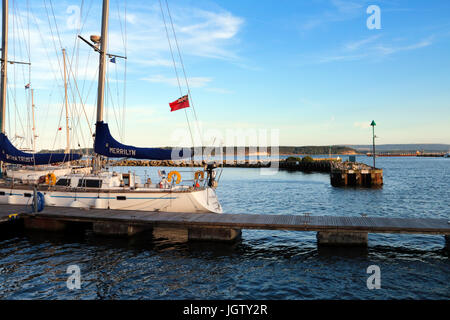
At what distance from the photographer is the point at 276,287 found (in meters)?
13.8

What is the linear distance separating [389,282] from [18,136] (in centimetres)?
4877

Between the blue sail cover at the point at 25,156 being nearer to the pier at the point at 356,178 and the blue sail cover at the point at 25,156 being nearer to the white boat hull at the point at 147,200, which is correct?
the white boat hull at the point at 147,200

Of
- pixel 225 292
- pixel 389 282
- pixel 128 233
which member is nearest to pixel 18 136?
pixel 128 233

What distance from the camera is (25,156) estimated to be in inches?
1037

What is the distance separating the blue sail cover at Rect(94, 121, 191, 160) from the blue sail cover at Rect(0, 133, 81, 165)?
525 centimetres

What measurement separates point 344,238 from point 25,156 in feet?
77.4

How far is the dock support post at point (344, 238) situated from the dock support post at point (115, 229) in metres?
10.9

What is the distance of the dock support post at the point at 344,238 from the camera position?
18.2m

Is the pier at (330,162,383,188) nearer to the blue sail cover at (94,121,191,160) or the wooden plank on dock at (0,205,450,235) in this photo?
the wooden plank on dock at (0,205,450,235)

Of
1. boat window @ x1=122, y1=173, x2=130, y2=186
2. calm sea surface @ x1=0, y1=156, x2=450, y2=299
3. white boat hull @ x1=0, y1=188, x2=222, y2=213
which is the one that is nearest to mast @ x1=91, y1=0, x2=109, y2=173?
boat window @ x1=122, y1=173, x2=130, y2=186

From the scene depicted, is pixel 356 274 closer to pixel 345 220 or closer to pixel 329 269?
pixel 329 269

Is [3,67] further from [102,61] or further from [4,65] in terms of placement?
[102,61]

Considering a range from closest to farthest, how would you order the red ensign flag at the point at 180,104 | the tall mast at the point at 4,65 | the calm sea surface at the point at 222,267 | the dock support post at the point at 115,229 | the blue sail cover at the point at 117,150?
the calm sea surface at the point at 222,267, the dock support post at the point at 115,229, the red ensign flag at the point at 180,104, the blue sail cover at the point at 117,150, the tall mast at the point at 4,65

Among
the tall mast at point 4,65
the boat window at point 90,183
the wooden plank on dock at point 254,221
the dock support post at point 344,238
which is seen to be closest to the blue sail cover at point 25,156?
the tall mast at point 4,65
